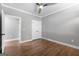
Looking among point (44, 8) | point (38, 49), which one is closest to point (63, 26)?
point (44, 8)

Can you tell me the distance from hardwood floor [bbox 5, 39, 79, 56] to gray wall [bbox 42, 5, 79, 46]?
0.15 metres

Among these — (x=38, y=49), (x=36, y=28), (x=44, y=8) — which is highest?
(x=44, y=8)

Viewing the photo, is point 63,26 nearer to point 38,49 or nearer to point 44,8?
point 44,8

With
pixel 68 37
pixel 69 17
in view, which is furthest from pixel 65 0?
pixel 68 37

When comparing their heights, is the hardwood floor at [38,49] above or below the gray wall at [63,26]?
below

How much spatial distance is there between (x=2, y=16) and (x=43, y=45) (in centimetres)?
99

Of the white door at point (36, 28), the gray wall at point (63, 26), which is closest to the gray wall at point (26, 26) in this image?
the white door at point (36, 28)

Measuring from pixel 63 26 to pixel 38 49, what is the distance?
0.68m

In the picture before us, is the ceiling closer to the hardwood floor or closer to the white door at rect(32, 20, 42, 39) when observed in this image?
the white door at rect(32, 20, 42, 39)

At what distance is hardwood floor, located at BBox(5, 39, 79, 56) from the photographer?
1.68 metres

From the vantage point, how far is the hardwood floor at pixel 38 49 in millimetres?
1681

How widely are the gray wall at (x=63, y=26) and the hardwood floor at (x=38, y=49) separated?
15cm

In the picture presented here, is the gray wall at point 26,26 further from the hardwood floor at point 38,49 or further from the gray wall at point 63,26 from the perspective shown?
the gray wall at point 63,26

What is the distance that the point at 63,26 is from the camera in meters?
1.74
